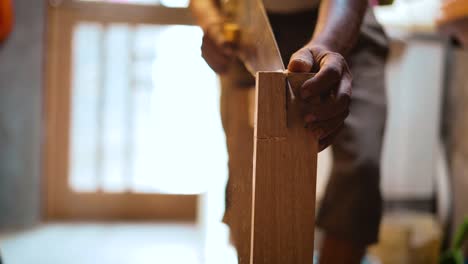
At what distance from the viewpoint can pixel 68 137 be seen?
2209 mm

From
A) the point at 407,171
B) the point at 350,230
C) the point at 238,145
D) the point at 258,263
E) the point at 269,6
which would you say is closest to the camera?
the point at 258,263

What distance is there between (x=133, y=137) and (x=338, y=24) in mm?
1785

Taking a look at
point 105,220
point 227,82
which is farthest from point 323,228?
point 105,220

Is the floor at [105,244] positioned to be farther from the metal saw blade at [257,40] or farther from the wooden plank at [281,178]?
the wooden plank at [281,178]

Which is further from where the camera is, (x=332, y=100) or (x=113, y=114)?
(x=113, y=114)

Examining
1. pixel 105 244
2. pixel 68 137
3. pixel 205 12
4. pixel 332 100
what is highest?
pixel 205 12

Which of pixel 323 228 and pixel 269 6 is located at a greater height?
pixel 269 6

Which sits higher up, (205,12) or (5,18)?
(5,18)

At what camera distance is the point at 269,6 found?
2.20 ft

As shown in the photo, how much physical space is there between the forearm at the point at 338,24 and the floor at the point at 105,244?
1097 mm

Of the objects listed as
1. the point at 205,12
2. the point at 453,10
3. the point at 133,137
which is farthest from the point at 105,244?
the point at 453,10

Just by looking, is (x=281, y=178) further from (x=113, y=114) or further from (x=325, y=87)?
(x=113, y=114)

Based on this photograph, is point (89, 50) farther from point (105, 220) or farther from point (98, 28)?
point (105, 220)

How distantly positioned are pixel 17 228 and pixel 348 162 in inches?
64.4
